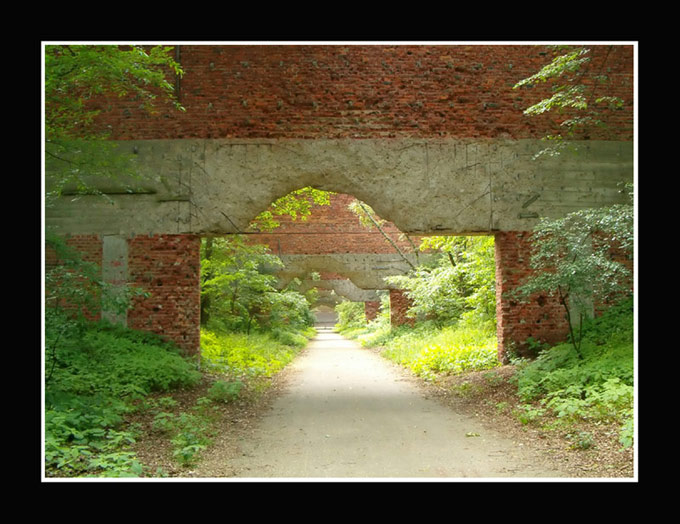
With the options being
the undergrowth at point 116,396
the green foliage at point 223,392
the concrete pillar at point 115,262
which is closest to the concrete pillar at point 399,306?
the undergrowth at point 116,396

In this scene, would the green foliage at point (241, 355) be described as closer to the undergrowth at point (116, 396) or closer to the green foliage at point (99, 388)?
the undergrowth at point (116, 396)

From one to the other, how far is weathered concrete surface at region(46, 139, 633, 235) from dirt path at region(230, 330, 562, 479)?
3.77 m

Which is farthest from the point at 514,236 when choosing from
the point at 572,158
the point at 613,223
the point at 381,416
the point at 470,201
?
the point at 381,416

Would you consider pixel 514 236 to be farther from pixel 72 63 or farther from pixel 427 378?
pixel 72 63

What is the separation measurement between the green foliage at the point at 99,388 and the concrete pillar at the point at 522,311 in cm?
630

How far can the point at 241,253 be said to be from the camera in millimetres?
16844

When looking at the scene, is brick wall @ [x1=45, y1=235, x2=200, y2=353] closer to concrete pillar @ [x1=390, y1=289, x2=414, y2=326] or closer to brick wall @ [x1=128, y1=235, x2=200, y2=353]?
brick wall @ [x1=128, y1=235, x2=200, y2=353]

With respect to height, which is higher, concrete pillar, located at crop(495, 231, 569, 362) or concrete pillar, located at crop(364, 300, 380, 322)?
concrete pillar, located at crop(495, 231, 569, 362)

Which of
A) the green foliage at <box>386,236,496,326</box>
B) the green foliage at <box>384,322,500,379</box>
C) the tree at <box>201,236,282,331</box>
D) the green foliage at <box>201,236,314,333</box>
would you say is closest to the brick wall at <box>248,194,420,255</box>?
the green foliage at <box>201,236,314,333</box>

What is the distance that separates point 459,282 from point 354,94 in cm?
692

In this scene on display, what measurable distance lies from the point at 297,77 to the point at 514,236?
5596mm

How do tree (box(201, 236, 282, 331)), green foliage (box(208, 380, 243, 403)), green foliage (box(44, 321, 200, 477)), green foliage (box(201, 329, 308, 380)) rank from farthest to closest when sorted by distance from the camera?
1. tree (box(201, 236, 282, 331))
2. green foliage (box(201, 329, 308, 380))
3. green foliage (box(208, 380, 243, 403))
4. green foliage (box(44, 321, 200, 477))

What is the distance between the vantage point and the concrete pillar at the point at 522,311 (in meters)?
11.3

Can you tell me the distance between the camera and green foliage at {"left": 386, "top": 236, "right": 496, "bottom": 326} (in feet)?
44.7
